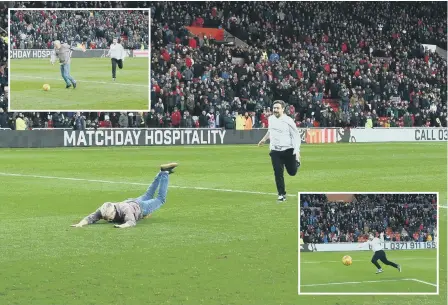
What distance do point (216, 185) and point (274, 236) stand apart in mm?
8597

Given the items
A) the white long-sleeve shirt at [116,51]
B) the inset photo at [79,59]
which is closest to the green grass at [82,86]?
the inset photo at [79,59]

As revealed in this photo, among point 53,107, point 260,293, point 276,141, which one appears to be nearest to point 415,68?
point 53,107

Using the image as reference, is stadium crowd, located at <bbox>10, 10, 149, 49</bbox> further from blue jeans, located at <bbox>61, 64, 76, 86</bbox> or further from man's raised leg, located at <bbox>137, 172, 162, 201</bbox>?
man's raised leg, located at <bbox>137, 172, 162, 201</bbox>

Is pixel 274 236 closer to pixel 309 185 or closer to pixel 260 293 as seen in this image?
pixel 260 293

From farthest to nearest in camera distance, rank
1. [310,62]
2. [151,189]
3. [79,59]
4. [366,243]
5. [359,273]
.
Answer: [310,62]
[79,59]
[151,189]
[359,273]
[366,243]

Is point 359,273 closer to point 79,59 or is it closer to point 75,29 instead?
point 75,29

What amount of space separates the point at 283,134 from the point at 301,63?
108 feet

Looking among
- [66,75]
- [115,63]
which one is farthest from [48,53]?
[66,75]

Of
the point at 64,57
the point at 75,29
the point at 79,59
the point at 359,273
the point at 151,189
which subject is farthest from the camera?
the point at 79,59

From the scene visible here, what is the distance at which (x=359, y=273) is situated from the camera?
8.27 meters

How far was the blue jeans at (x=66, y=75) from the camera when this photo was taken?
1473 inches

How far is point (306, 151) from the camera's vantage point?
3709 centimetres

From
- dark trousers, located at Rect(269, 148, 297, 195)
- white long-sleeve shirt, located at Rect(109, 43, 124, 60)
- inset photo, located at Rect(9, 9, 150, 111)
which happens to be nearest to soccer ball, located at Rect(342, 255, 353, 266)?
dark trousers, located at Rect(269, 148, 297, 195)

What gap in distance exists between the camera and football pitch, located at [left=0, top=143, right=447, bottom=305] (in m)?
9.38
